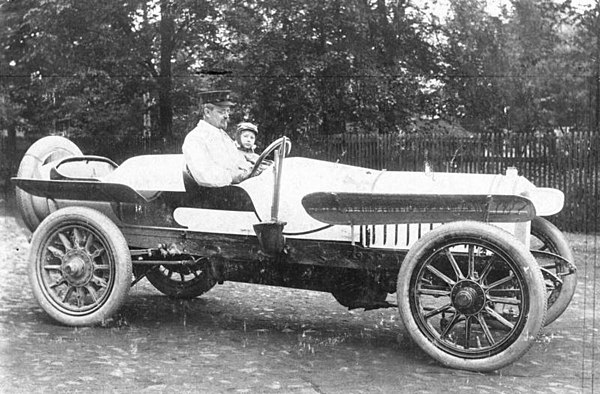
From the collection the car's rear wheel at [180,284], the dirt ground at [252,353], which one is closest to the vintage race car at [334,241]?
the dirt ground at [252,353]

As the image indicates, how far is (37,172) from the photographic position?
6.43m

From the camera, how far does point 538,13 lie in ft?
61.7

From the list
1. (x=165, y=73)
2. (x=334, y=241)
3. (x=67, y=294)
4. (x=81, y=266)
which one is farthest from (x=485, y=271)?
(x=165, y=73)

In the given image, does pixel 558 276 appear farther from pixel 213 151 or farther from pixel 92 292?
pixel 92 292

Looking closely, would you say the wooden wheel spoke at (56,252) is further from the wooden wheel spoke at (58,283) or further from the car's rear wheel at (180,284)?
the car's rear wheel at (180,284)

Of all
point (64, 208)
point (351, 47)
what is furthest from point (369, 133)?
point (64, 208)

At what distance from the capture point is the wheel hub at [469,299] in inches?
177

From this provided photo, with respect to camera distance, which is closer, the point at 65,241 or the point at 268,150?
the point at 268,150

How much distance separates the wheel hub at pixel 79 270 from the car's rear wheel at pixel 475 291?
2.31m

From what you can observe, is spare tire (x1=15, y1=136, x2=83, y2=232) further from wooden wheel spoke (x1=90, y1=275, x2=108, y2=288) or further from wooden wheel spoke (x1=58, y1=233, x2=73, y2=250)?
wooden wheel spoke (x1=90, y1=275, x2=108, y2=288)

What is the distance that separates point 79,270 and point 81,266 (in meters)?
0.03

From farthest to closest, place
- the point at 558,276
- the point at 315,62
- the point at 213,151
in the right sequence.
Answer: the point at 315,62 < the point at 213,151 < the point at 558,276

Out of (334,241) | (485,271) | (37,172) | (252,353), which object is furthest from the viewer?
(37,172)

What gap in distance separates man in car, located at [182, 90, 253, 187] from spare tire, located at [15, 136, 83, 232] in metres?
1.46
